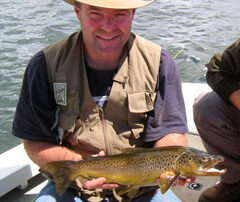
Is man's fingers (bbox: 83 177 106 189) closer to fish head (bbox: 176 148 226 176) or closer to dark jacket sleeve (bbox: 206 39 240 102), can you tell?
fish head (bbox: 176 148 226 176)

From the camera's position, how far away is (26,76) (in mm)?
2646

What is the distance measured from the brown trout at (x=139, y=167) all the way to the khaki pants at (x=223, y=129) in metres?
0.75

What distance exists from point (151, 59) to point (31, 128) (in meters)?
1.05

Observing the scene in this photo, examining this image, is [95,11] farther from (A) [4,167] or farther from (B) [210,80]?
(A) [4,167]

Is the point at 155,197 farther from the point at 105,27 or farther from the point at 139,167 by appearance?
the point at 105,27

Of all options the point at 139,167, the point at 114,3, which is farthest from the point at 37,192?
the point at 114,3

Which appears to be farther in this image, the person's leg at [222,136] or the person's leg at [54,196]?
the person's leg at [222,136]

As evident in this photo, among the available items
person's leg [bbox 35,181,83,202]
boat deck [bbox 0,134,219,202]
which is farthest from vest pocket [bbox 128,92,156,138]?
boat deck [bbox 0,134,219,202]

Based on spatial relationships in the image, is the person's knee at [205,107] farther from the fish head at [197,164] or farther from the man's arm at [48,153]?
the man's arm at [48,153]

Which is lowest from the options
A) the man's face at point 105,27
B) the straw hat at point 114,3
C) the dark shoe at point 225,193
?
the dark shoe at point 225,193

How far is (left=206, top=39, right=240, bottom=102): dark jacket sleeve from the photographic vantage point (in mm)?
2984

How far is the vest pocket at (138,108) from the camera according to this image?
2619 mm

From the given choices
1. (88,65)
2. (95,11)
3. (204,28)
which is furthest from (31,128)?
(204,28)

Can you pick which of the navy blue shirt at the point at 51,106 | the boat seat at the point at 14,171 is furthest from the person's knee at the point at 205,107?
the boat seat at the point at 14,171
